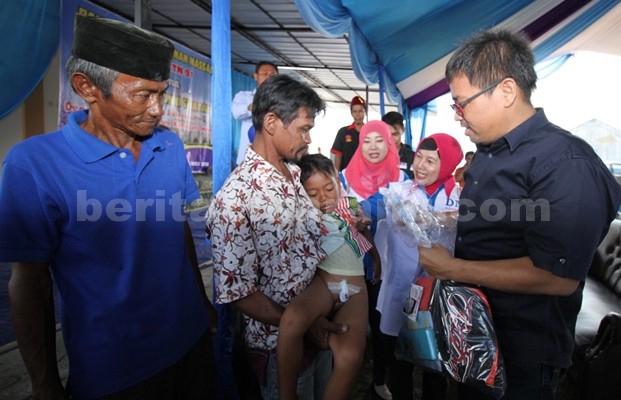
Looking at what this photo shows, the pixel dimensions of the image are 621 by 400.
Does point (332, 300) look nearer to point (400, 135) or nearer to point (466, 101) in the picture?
point (466, 101)

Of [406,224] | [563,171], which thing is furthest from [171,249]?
[563,171]

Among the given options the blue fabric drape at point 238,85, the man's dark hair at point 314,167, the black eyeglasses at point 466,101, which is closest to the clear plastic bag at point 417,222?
the man's dark hair at point 314,167

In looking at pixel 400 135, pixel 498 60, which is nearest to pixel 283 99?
pixel 498 60

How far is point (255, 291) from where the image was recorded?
134cm

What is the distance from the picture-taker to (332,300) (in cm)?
161

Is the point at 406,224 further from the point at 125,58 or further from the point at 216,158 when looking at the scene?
the point at 125,58

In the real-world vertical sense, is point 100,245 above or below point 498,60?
below

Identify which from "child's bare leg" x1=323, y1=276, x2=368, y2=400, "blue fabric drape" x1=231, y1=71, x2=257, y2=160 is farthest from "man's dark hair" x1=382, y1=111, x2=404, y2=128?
"blue fabric drape" x1=231, y1=71, x2=257, y2=160

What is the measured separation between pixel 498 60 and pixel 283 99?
79cm

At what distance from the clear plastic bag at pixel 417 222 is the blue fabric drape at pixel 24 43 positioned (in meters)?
2.99

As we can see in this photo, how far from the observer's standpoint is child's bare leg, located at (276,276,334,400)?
1.34 m

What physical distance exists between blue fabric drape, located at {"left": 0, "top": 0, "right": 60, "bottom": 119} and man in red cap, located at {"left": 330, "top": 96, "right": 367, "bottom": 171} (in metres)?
3.27

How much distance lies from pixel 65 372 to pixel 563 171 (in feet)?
10.3

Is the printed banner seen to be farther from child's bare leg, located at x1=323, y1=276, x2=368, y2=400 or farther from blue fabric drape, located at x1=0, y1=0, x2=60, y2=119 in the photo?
child's bare leg, located at x1=323, y1=276, x2=368, y2=400
